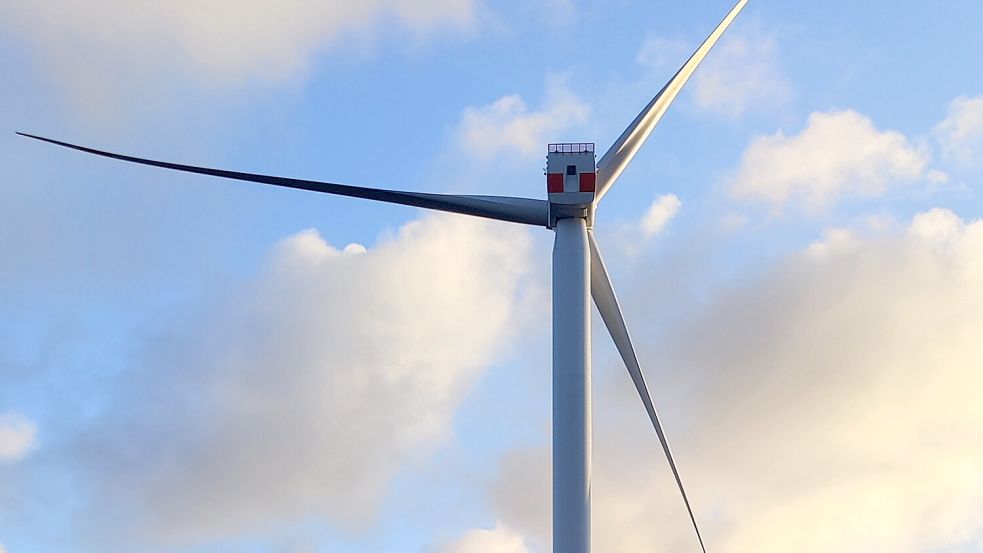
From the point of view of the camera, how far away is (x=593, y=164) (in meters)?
44.6

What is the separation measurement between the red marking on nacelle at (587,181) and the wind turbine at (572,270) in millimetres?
35

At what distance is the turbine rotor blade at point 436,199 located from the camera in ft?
142

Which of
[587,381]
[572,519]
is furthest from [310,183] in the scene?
[572,519]

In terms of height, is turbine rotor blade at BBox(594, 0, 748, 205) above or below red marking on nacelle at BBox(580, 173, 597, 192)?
above

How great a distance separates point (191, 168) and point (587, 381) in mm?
15175

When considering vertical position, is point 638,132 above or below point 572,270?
above

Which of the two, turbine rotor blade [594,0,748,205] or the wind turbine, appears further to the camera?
turbine rotor blade [594,0,748,205]

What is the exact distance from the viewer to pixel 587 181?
44.4 meters

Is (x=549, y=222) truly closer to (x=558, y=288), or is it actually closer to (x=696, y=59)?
(x=558, y=288)

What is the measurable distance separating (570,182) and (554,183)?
0.58m

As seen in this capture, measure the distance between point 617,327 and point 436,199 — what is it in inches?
316

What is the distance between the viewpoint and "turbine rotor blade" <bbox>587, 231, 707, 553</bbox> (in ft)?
147

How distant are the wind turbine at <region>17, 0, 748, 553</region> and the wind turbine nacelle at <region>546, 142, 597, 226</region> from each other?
4 centimetres

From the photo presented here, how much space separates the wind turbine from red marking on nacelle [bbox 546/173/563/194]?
1.4 inches
